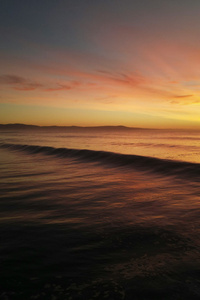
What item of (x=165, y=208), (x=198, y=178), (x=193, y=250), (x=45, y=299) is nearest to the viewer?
(x=45, y=299)

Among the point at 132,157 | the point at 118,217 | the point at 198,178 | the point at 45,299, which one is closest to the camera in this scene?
the point at 45,299

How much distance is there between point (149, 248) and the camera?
432 centimetres

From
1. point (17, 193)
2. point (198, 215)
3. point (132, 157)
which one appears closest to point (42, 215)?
point (17, 193)

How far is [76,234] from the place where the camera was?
195 inches

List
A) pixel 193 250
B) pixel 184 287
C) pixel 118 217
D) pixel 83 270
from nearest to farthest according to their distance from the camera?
pixel 184 287
pixel 83 270
pixel 193 250
pixel 118 217

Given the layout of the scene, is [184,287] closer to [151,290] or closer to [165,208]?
[151,290]

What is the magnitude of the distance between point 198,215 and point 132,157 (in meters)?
13.9

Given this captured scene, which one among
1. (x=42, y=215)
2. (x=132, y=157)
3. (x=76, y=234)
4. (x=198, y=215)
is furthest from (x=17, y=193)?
(x=132, y=157)

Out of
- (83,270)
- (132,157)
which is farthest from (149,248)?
(132,157)

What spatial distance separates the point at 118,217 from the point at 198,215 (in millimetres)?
2284

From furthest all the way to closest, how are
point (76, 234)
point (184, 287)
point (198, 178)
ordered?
1. point (198, 178)
2. point (76, 234)
3. point (184, 287)

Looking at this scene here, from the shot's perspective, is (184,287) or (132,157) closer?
(184,287)

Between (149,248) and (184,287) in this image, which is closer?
(184,287)

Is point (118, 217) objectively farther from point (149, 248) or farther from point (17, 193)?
point (17, 193)
